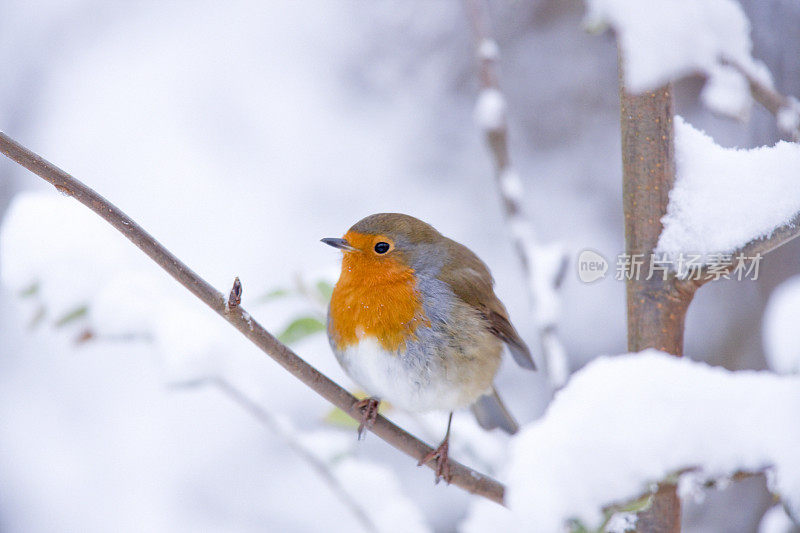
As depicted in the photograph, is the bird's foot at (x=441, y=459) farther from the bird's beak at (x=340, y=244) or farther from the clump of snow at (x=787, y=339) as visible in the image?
the clump of snow at (x=787, y=339)

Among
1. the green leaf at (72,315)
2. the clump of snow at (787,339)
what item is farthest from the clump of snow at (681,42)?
the green leaf at (72,315)

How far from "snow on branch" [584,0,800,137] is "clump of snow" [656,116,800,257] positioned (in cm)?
7

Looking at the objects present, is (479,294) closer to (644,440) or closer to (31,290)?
(31,290)

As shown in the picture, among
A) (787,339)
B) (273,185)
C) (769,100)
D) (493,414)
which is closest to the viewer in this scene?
(787,339)

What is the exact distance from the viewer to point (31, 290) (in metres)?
1.50

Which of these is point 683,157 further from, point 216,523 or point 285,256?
point 216,523

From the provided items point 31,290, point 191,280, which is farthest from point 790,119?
point 31,290

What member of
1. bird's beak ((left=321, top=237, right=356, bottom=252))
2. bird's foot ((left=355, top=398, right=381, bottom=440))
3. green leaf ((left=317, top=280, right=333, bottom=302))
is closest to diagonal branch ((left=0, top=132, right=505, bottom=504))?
bird's foot ((left=355, top=398, right=381, bottom=440))

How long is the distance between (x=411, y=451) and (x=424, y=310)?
47cm

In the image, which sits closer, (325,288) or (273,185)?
(325,288)

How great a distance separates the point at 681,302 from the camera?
1.15 meters

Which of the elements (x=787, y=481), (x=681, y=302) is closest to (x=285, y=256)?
(x=681, y=302)

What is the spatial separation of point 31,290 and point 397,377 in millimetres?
814

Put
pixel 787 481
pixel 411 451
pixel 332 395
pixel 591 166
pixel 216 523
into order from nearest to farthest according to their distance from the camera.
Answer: pixel 787 481, pixel 332 395, pixel 411 451, pixel 216 523, pixel 591 166
